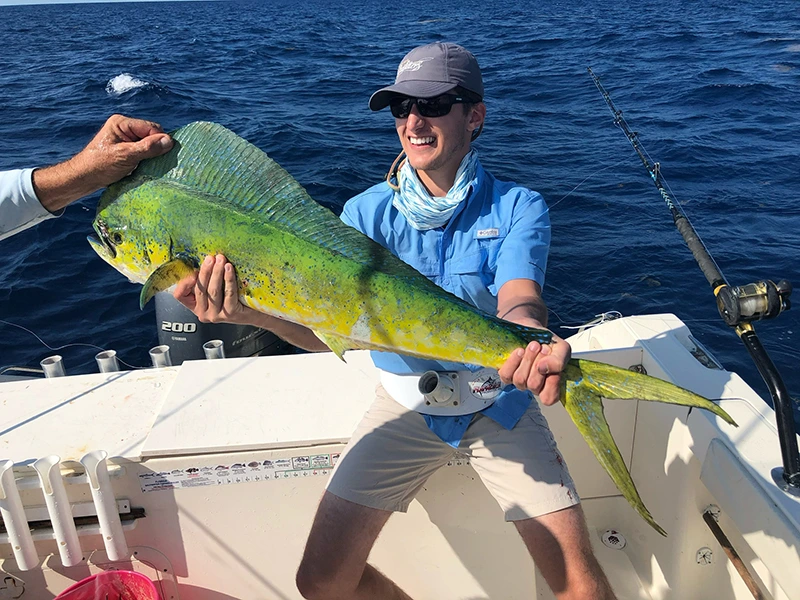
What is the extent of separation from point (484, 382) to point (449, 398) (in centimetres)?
14

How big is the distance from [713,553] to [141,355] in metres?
5.09

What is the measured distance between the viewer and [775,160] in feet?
32.1

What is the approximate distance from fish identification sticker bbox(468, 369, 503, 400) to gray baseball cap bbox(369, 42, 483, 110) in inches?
41.6

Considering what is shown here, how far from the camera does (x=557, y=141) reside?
11.7m

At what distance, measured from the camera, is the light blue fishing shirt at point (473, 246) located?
7.98 feet

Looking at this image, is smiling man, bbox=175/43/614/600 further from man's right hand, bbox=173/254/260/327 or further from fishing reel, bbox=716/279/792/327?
fishing reel, bbox=716/279/792/327

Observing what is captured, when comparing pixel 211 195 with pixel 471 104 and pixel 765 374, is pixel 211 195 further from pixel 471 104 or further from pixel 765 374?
pixel 765 374

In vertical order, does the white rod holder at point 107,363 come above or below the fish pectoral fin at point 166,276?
below

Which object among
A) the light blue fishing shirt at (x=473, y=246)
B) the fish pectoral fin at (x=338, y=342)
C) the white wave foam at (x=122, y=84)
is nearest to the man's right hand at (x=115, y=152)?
the fish pectoral fin at (x=338, y=342)

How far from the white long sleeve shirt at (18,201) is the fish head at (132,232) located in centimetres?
53

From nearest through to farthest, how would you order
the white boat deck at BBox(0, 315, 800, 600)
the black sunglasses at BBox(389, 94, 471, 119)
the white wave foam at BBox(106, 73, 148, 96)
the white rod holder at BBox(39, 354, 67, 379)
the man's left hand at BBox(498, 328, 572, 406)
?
the man's left hand at BBox(498, 328, 572, 406) → the white boat deck at BBox(0, 315, 800, 600) → the black sunglasses at BBox(389, 94, 471, 119) → the white rod holder at BBox(39, 354, 67, 379) → the white wave foam at BBox(106, 73, 148, 96)

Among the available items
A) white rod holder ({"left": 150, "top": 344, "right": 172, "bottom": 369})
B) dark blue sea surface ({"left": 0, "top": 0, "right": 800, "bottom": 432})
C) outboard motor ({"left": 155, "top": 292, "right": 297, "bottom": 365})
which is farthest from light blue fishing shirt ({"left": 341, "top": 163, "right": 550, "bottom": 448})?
dark blue sea surface ({"left": 0, "top": 0, "right": 800, "bottom": 432})

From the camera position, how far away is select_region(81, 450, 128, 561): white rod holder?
2215 mm

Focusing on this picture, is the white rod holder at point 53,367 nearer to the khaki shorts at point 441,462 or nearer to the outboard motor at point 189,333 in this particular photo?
the outboard motor at point 189,333
